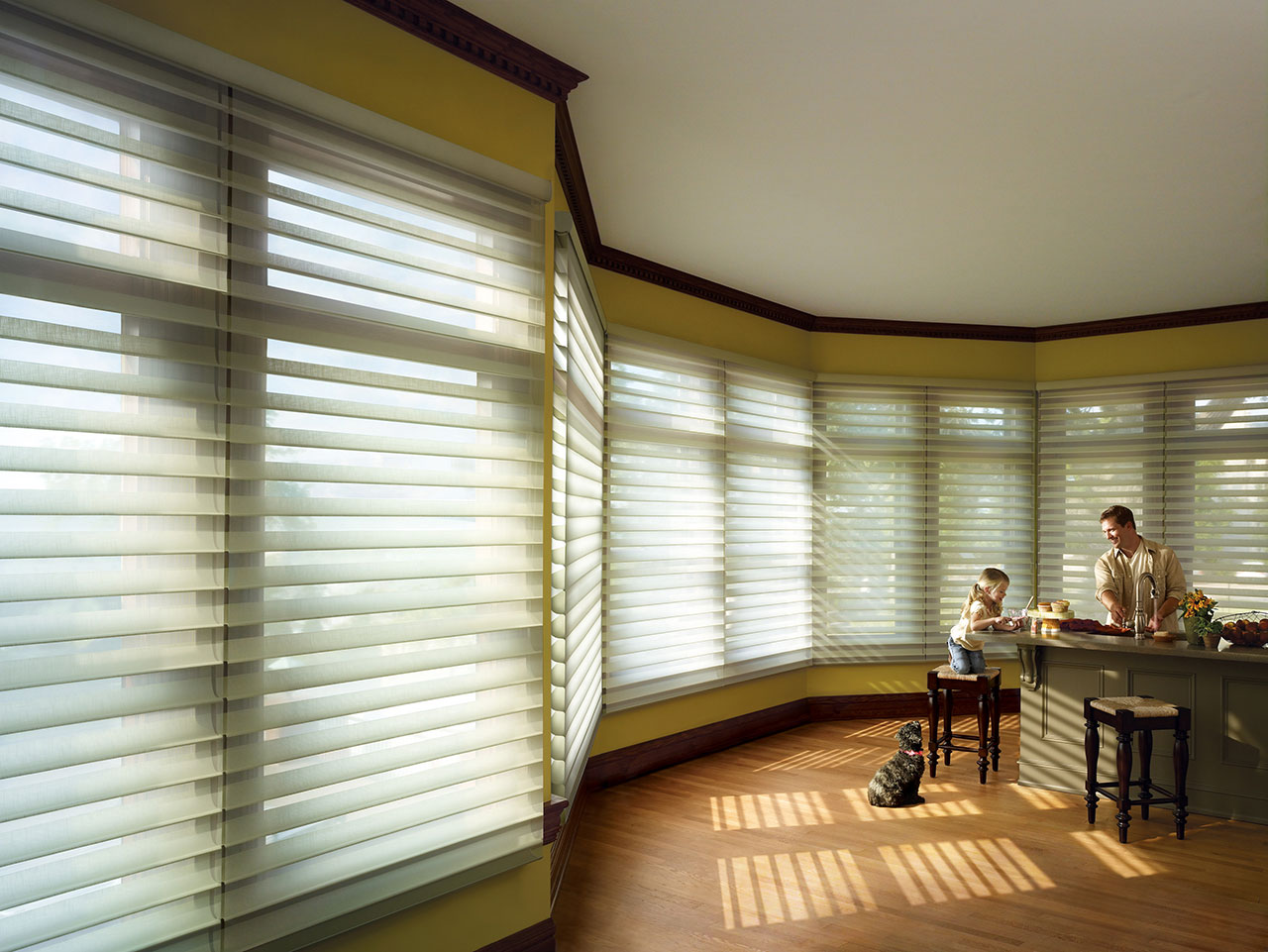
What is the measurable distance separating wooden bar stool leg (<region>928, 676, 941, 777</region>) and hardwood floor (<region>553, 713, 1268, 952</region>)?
0.33ft

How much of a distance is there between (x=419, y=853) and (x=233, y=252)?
175 centimetres

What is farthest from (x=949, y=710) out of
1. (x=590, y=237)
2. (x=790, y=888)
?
(x=590, y=237)

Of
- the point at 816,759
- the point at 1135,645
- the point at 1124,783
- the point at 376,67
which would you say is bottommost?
the point at 816,759

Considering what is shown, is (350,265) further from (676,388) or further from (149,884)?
(676,388)

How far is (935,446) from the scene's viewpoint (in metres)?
6.98

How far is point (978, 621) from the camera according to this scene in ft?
16.8

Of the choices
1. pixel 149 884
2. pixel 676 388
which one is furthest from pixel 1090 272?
pixel 149 884

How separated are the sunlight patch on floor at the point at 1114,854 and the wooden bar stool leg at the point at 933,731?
1.00 m

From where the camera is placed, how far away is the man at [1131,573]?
4.96 metres

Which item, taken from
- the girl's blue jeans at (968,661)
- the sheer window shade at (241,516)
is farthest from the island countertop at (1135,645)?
the sheer window shade at (241,516)

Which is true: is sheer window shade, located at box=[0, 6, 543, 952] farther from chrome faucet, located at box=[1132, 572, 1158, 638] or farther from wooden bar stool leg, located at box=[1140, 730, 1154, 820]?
chrome faucet, located at box=[1132, 572, 1158, 638]

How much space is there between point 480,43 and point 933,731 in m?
4.53

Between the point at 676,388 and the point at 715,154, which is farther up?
the point at 715,154

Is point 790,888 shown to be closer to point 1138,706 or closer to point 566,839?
point 566,839
